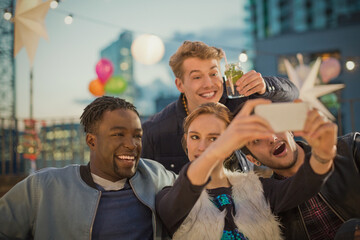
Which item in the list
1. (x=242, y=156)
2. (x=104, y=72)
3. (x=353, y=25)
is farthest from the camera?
(x=353, y=25)

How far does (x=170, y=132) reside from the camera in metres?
2.95

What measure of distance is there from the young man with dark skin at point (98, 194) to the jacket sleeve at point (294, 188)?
0.60m

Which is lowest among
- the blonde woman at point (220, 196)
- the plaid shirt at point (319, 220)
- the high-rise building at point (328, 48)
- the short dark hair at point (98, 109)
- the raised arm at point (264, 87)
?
the plaid shirt at point (319, 220)

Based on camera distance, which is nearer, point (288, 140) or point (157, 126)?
point (288, 140)

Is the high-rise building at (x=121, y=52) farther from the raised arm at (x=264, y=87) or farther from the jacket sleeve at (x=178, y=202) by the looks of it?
the jacket sleeve at (x=178, y=202)

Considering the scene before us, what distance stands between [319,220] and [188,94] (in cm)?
140

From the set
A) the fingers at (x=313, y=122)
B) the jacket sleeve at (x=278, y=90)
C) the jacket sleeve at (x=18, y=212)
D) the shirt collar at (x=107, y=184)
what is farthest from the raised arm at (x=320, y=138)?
the jacket sleeve at (x=18, y=212)

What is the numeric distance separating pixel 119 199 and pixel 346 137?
1305mm

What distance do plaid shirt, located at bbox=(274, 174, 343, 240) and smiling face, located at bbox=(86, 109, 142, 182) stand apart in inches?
37.5

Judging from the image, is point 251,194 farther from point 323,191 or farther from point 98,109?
point 98,109

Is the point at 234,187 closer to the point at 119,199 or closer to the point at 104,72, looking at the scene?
the point at 119,199

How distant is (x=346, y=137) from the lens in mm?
1880

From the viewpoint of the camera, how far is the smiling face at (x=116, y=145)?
5.97 ft

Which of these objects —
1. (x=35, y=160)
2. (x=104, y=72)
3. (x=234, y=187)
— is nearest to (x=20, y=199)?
(x=234, y=187)
